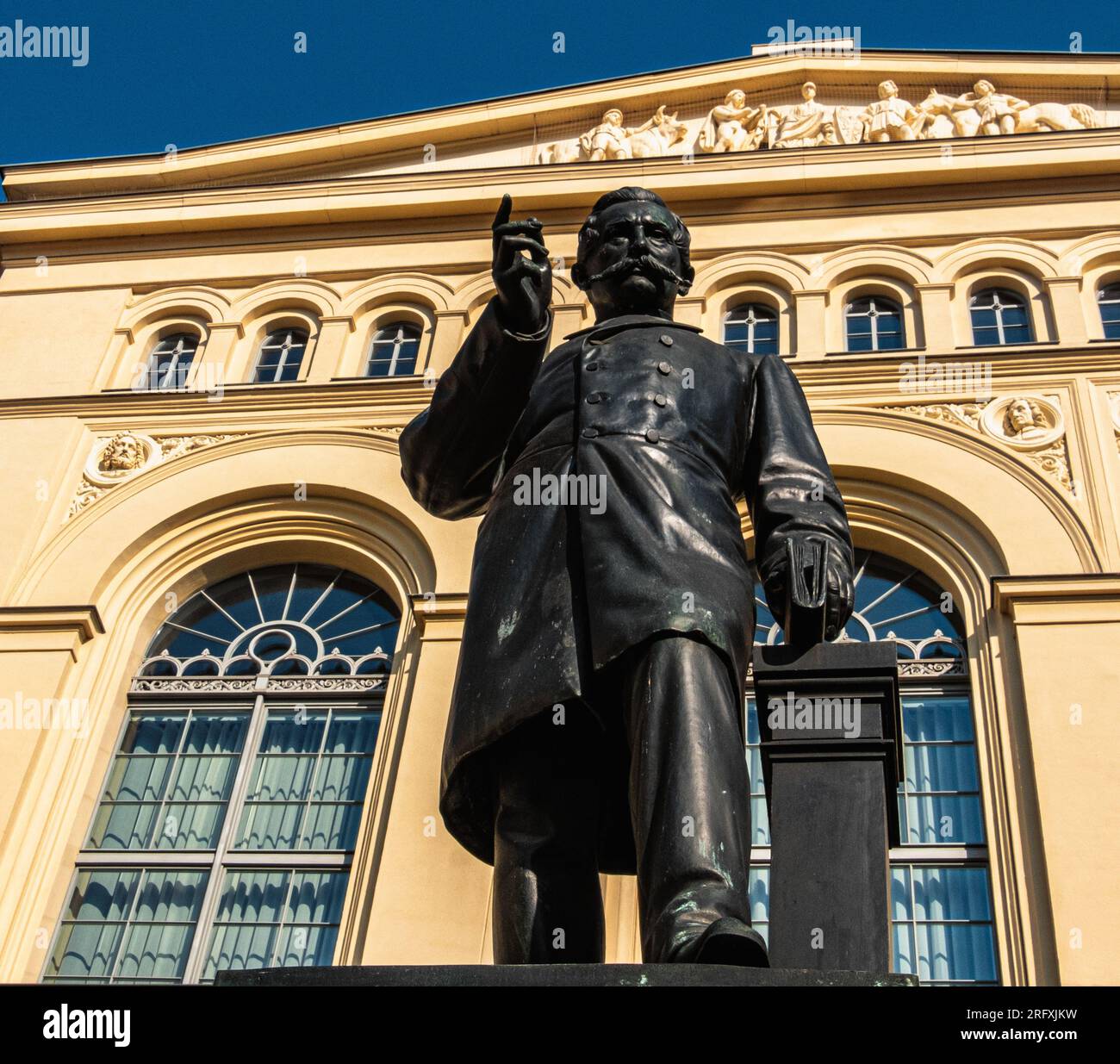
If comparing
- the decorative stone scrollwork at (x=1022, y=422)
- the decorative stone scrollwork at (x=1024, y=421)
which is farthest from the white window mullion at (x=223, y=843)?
the decorative stone scrollwork at (x=1024, y=421)

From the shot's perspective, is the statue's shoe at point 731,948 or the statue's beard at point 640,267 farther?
the statue's beard at point 640,267

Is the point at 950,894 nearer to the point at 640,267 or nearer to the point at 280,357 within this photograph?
the point at 640,267

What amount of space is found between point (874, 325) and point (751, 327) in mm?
1043

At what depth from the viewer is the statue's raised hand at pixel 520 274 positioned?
4.14 meters

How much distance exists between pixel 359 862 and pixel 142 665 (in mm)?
2939

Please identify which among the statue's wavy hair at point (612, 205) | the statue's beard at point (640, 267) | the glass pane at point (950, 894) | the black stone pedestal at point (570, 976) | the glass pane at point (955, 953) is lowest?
the black stone pedestal at point (570, 976)

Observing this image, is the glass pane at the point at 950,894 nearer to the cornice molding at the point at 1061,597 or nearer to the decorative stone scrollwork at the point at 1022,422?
the cornice molding at the point at 1061,597

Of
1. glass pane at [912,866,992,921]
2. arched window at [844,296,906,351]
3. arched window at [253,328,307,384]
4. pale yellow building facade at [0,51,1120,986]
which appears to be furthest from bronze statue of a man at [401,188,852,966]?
arched window at [253,328,307,384]

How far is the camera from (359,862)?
10.4 metres

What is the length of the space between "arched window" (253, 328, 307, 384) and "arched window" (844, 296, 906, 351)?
15.8 ft

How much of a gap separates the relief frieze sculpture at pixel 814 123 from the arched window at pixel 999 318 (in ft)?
6.92

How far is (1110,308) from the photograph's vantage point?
547 inches

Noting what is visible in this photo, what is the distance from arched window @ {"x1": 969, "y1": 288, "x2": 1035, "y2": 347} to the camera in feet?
44.9
